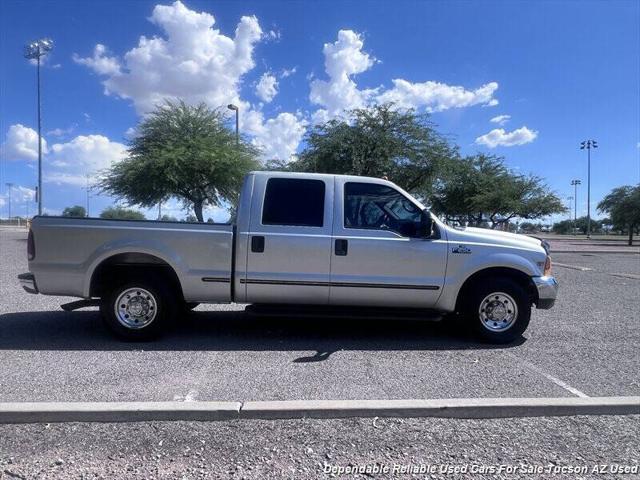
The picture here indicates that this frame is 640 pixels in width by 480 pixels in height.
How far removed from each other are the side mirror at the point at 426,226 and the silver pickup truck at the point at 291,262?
12 millimetres

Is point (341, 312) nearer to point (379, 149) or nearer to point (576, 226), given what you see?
point (379, 149)

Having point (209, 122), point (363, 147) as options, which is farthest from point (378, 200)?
point (209, 122)

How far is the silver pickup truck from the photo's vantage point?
5.65 meters

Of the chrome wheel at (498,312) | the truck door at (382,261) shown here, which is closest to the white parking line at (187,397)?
the truck door at (382,261)

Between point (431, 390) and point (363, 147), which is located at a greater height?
point (363, 147)

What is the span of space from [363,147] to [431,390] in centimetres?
1804

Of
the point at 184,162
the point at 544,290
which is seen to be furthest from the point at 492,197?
the point at 544,290

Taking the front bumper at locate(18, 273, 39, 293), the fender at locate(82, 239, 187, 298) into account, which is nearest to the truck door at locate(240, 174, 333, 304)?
the fender at locate(82, 239, 187, 298)

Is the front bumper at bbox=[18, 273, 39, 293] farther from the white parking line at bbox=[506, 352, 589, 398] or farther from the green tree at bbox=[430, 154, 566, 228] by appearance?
the green tree at bbox=[430, 154, 566, 228]

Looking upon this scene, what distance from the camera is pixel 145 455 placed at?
126 inches

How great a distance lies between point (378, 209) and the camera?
589 cm

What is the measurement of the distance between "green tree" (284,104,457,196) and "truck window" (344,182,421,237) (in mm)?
15389

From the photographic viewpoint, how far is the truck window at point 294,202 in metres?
5.79

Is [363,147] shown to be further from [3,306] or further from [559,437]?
[559,437]
